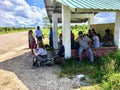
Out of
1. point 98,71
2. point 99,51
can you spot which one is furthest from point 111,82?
point 99,51

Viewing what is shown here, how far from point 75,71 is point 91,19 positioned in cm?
862

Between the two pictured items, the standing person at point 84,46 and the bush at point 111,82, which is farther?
the standing person at point 84,46

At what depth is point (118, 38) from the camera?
38.9 ft

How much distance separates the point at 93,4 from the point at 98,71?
3.28m

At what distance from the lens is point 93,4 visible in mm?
10477

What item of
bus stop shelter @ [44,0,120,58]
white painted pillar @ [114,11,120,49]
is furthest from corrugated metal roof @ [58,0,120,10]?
white painted pillar @ [114,11,120,49]

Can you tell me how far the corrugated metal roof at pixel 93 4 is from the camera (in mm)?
10079

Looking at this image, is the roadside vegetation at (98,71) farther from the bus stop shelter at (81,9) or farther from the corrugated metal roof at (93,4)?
the corrugated metal roof at (93,4)

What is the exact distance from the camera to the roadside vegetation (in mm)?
7167

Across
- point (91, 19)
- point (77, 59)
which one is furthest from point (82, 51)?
point (91, 19)

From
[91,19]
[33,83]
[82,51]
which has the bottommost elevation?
[33,83]

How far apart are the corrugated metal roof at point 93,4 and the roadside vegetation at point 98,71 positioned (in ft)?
6.87

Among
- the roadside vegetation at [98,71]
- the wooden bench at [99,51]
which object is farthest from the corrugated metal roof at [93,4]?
the wooden bench at [99,51]

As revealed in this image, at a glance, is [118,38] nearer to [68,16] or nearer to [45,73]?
[68,16]
